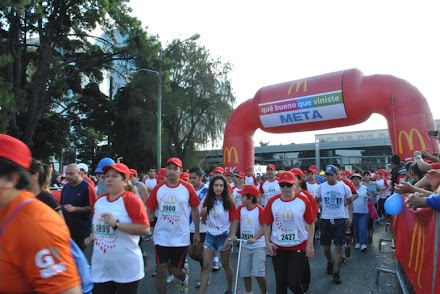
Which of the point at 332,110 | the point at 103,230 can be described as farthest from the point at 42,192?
the point at 332,110

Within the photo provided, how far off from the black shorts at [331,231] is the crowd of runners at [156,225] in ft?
0.06

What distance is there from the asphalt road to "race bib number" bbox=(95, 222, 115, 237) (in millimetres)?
2441

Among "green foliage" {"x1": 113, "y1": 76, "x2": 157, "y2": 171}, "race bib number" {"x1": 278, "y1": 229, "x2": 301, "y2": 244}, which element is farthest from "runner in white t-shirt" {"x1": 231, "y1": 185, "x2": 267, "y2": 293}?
"green foliage" {"x1": 113, "y1": 76, "x2": 157, "y2": 171}

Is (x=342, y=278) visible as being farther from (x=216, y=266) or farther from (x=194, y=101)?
(x=194, y=101)

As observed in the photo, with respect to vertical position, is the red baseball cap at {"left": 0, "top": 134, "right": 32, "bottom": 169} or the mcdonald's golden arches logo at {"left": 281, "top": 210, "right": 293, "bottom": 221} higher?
the red baseball cap at {"left": 0, "top": 134, "right": 32, "bottom": 169}

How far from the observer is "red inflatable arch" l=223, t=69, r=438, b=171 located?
1052cm

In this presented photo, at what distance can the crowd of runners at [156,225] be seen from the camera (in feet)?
4.91

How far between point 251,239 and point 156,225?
1286 mm

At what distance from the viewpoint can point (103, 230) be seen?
3.51m

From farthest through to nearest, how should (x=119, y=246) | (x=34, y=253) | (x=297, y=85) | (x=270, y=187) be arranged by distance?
(x=297, y=85)
(x=270, y=187)
(x=119, y=246)
(x=34, y=253)

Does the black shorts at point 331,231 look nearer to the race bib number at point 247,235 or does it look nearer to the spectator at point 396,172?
the spectator at point 396,172

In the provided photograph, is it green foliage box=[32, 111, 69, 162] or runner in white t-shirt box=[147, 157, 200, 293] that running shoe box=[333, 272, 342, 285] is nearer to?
runner in white t-shirt box=[147, 157, 200, 293]

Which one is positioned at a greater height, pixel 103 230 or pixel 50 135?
pixel 50 135

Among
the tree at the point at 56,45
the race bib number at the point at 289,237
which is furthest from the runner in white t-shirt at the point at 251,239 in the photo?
the tree at the point at 56,45
